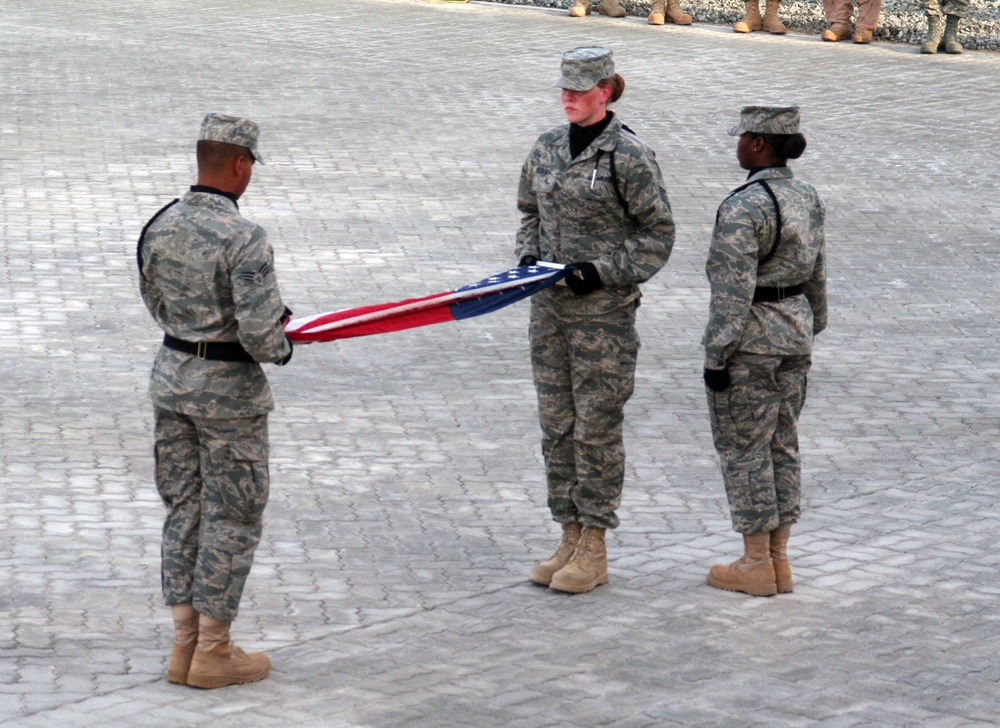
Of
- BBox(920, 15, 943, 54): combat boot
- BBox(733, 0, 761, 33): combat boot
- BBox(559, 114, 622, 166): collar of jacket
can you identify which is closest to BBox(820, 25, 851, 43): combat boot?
BBox(733, 0, 761, 33): combat boot

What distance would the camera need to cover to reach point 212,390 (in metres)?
5.68

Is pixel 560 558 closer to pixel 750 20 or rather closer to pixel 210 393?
pixel 210 393

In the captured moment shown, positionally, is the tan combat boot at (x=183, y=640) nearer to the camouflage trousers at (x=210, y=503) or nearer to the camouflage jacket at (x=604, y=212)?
the camouflage trousers at (x=210, y=503)

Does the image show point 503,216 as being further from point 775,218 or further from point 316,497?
point 775,218

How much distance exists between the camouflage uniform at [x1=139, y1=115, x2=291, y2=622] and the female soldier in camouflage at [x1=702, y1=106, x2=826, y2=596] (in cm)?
192

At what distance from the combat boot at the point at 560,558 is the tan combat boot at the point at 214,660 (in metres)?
1.57

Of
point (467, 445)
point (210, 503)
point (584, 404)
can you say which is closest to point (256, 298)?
point (210, 503)

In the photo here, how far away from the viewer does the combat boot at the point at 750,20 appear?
76.5 ft

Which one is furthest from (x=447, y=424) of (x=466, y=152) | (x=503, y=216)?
(x=466, y=152)

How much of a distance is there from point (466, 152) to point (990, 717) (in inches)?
455

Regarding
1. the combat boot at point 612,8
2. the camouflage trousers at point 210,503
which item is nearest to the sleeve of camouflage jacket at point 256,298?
the camouflage trousers at point 210,503

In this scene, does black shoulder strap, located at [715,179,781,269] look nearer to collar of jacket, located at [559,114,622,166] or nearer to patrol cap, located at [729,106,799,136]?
patrol cap, located at [729,106,799,136]

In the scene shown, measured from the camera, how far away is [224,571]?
575cm

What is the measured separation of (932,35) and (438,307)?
55.5ft
